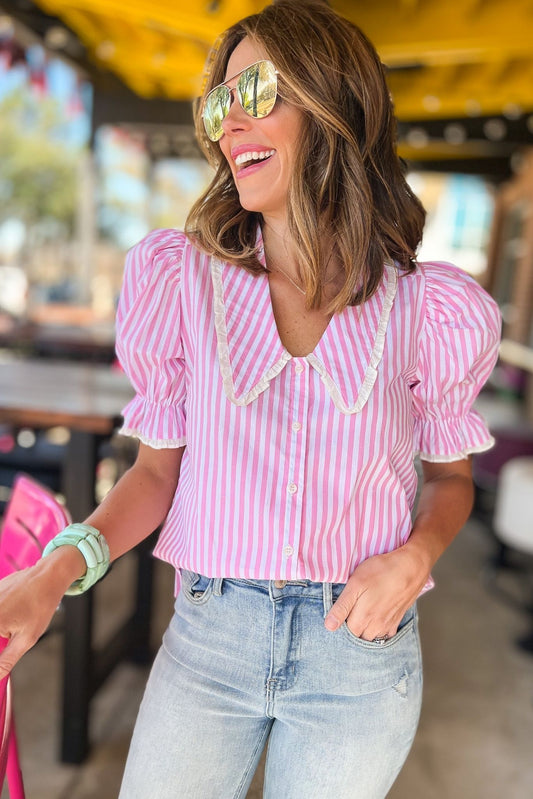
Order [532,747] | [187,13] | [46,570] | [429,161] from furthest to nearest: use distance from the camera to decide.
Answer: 1. [429,161]
2. [187,13]
3. [532,747]
4. [46,570]

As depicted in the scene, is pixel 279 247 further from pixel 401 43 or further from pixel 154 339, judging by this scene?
pixel 401 43

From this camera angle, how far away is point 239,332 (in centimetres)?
109

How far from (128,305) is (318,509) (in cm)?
42

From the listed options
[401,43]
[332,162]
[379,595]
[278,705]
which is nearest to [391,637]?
[379,595]

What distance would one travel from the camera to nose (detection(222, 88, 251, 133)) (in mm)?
1106

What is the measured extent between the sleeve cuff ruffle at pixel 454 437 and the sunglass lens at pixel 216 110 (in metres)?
0.58

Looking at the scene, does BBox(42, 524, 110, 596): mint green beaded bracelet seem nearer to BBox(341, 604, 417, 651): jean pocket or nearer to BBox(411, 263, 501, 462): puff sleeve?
BBox(341, 604, 417, 651): jean pocket

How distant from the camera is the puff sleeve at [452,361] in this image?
1133 mm

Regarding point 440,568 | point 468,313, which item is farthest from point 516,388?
point 468,313

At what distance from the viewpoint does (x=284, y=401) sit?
3.46 feet

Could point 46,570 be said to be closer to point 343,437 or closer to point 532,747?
point 343,437

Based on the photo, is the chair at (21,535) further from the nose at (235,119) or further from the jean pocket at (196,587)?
the nose at (235,119)

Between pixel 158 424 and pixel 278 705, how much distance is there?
444 mm

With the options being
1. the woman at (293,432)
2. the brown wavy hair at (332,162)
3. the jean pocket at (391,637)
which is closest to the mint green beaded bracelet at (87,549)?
the woman at (293,432)
